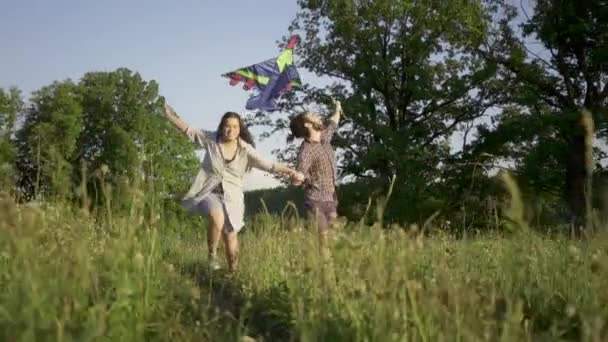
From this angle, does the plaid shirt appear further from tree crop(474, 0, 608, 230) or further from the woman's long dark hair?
tree crop(474, 0, 608, 230)

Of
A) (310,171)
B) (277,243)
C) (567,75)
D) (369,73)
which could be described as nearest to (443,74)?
(369,73)

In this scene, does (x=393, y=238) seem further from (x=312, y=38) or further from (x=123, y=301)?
(x=312, y=38)

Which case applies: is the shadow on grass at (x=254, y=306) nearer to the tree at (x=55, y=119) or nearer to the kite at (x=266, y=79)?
the kite at (x=266, y=79)

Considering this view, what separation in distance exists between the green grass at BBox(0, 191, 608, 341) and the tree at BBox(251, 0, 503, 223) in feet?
52.6

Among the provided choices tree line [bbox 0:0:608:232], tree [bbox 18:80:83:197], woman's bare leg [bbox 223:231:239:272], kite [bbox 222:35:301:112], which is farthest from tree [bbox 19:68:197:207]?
woman's bare leg [bbox 223:231:239:272]

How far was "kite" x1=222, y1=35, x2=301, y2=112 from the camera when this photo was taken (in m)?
9.02

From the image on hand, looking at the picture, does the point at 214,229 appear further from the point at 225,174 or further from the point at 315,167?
the point at 315,167

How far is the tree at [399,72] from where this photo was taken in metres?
21.3

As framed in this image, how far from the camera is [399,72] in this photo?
74.0 feet

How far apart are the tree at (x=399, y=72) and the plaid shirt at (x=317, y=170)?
1234 centimetres

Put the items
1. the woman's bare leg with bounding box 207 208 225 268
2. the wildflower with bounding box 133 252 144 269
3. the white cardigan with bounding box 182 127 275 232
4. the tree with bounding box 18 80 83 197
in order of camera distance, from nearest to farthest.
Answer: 1. the wildflower with bounding box 133 252 144 269
2. the woman's bare leg with bounding box 207 208 225 268
3. the white cardigan with bounding box 182 127 275 232
4. the tree with bounding box 18 80 83 197

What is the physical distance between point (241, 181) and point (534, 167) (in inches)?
531

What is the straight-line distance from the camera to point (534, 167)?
61.2 feet


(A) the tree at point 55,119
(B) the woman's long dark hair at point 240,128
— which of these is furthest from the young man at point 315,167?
(A) the tree at point 55,119
